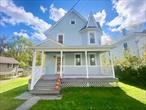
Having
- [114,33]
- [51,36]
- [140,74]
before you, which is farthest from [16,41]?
[140,74]

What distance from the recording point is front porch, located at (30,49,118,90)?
485 inches

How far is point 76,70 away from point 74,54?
1867mm

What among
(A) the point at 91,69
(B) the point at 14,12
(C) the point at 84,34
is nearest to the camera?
(B) the point at 14,12

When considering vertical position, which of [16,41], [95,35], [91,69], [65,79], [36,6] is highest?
[16,41]

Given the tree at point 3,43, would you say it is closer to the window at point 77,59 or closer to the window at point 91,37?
the window at point 77,59

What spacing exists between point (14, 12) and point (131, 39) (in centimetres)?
2169

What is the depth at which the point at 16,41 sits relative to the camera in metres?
48.4

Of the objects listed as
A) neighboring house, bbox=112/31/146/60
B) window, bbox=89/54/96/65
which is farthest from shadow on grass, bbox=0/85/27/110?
neighboring house, bbox=112/31/146/60

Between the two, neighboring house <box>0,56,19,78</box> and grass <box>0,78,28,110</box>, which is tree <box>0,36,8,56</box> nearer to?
neighboring house <box>0,56,19,78</box>

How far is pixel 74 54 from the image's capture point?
1552 cm

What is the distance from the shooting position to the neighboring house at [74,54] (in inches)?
492

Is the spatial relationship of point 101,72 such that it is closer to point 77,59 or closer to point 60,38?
point 77,59

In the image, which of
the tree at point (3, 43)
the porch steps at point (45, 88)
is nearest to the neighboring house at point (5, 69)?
the porch steps at point (45, 88)

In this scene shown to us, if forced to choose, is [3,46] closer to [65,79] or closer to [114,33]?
[114,33]
